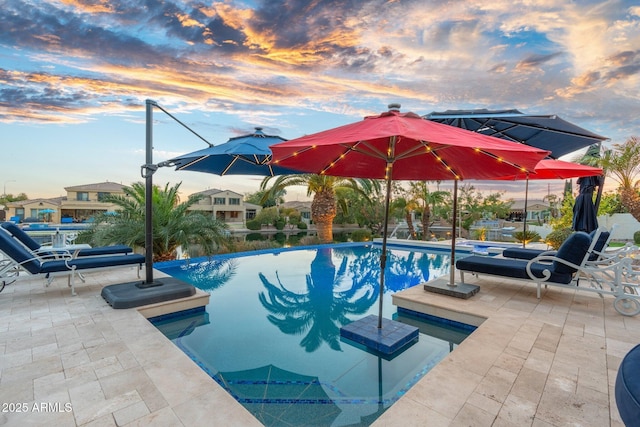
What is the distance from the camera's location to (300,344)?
3932mm

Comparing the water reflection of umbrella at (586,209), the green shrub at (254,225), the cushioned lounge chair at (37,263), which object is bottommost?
the green shrub at (254,225)

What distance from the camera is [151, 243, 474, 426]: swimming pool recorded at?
2.67 meters

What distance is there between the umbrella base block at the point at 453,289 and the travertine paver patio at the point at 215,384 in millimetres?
497

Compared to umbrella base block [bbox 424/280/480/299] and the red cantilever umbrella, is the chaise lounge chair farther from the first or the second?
the red cantilever umbrella

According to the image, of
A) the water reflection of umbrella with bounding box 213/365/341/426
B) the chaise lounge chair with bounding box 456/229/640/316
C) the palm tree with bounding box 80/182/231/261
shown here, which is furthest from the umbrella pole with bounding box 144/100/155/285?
the chaise lounge chair with bounding box 456/229/640/316

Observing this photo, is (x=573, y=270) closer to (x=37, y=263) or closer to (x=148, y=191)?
(x=148, y=191)

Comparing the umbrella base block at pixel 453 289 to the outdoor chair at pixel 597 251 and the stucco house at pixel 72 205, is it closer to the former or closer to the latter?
the outdoor chair at pixel 597 251

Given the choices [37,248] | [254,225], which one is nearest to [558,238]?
[37,248]

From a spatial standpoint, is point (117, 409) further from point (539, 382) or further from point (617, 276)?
point (617, 276)

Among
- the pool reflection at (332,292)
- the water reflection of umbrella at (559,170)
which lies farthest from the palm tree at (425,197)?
the water reflection of umbrella at (559,170)

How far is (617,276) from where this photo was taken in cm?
450

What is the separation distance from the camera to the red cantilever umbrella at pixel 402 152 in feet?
8.89

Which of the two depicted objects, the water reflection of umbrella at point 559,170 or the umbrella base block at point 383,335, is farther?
the water reflection of umbrella at point 559,170

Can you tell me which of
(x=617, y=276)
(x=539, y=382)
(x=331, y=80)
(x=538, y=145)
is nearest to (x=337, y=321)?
(x=539, y=382)
